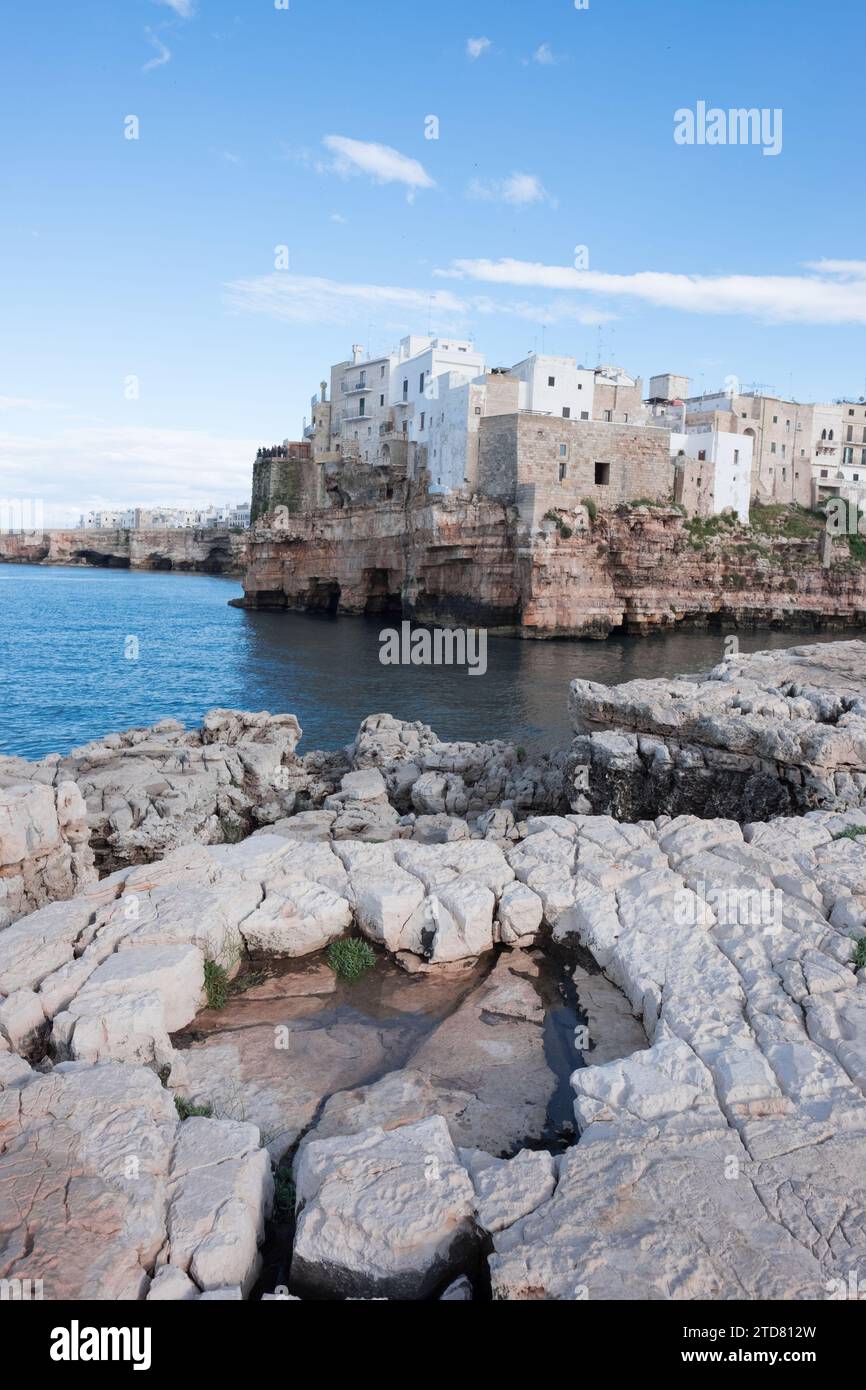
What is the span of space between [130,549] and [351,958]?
5816 inches

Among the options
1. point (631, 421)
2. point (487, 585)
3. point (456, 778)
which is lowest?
point (456, 778)

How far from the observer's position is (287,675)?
38969mm

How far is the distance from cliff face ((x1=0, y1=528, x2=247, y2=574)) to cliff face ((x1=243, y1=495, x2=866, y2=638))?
7230cm

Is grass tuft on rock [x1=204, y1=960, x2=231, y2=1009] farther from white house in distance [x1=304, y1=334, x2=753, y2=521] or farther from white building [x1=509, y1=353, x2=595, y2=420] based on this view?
white building [x1=509, y1=353, x2=595, y2=420]

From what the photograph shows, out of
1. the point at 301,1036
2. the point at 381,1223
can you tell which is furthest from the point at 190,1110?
the point at 381,1223

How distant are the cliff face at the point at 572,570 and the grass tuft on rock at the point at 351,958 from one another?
4070cm

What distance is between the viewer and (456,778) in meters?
19.2

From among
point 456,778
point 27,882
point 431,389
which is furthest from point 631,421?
point 27,882

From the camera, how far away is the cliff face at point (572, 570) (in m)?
48.6

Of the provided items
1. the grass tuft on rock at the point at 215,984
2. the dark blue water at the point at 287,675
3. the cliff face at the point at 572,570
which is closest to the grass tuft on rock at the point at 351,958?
the grass tuft on rock at the point at 215,984

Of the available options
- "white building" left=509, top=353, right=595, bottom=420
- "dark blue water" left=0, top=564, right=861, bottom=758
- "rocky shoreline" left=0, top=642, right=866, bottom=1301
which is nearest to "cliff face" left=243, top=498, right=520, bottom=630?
"dark blue water" left=0, top=564, right=861, bottom=758

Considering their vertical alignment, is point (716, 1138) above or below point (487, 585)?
below
